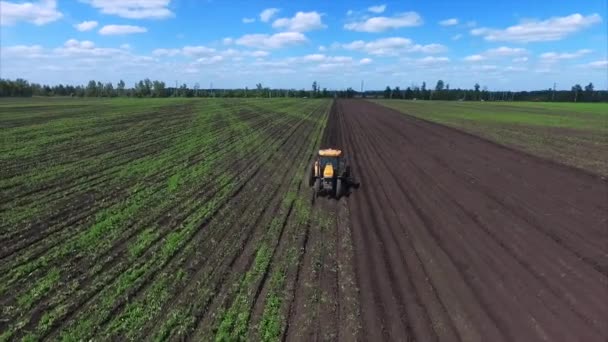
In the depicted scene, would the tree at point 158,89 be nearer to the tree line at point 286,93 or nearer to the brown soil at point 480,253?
the tree line at point 286,93

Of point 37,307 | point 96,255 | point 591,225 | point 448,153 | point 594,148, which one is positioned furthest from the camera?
point 594,148

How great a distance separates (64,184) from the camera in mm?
15406

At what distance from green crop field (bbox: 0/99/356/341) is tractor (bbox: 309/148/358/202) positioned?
56 centimetres

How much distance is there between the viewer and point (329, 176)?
14.2 meters

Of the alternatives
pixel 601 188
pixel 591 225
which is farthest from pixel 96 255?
pixel 601 188

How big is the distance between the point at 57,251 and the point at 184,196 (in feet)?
16.5

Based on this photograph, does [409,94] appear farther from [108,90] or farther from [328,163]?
[328,163]

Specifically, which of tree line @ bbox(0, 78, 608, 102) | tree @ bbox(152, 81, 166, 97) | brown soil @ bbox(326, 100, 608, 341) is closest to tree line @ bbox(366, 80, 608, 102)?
tree line @ bbox(0, 78, 608, 102)

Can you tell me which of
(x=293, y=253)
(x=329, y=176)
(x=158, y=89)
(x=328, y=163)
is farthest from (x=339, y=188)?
(x=158, y=89)

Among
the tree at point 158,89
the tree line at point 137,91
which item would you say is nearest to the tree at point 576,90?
the tree line at point 137,91

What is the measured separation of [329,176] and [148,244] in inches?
244

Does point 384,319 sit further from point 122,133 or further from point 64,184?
point 122,133

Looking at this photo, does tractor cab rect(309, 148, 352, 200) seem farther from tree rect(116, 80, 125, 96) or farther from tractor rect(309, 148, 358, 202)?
tree rect(116, 80, 125, 96)

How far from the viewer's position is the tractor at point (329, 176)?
561 inches
